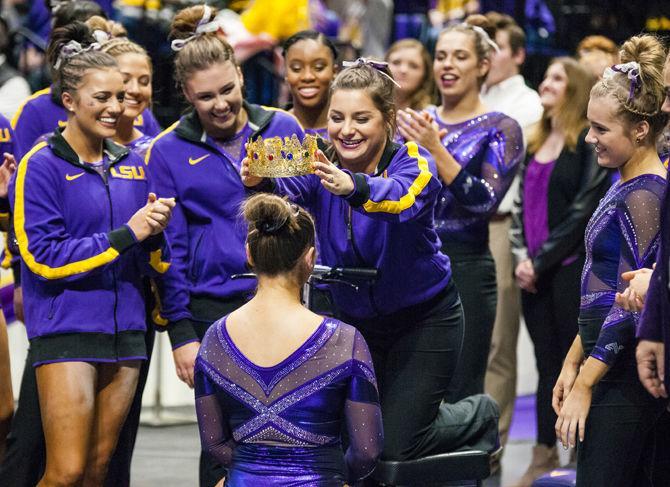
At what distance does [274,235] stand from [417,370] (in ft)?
3.55

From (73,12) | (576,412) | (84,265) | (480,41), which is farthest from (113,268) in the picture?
(480,41)

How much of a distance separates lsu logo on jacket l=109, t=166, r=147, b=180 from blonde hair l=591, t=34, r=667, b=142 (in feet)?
5.31

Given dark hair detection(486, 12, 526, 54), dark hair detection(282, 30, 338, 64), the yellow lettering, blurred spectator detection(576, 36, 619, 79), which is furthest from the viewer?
blurred spectator detection(576, 36, 619, 79)

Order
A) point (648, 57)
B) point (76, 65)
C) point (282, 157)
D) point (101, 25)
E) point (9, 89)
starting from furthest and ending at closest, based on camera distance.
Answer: point (9, 89)
point (101, 25)
point (76, 65)
point (282, 157)
point (648, 57)

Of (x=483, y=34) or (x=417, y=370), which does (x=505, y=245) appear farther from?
(x=417, y=370)

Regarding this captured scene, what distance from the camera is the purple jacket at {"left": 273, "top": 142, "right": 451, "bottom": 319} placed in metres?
4.11

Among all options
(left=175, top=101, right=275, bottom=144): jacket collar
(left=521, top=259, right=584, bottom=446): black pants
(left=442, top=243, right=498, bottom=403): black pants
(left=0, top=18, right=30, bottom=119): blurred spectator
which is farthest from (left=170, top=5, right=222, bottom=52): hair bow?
(left=521, top=259, right=584, bottom=446): black pants

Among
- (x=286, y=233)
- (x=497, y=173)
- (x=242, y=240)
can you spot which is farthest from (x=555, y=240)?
(x=286, y=233)

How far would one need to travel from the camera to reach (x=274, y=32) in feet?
28.3

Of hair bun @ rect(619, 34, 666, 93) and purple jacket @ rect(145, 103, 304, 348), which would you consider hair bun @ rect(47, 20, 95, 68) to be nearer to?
purple jacket @ rect(145, 103, 304, 348)

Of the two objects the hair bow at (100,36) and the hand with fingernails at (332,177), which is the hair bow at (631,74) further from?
the hair bow at (100,36)

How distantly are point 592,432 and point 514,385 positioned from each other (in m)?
2.63

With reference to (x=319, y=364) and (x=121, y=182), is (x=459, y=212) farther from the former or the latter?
(x=319, y=364)

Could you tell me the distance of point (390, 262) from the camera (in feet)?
13.7
